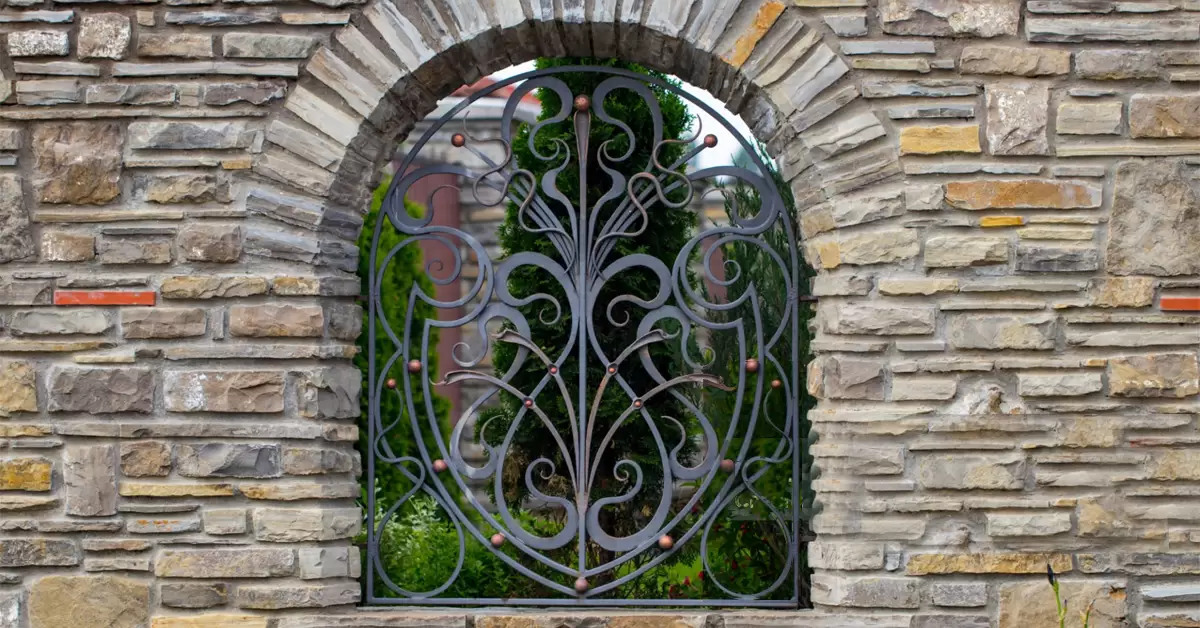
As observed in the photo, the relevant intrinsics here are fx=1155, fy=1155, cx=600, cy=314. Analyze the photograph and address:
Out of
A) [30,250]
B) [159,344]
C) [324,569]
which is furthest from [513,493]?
[30,250]

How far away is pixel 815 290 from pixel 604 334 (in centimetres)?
123

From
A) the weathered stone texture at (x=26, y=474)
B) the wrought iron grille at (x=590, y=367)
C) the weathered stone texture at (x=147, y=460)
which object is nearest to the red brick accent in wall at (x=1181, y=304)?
the wrought iron grille at (x=590, y=367)

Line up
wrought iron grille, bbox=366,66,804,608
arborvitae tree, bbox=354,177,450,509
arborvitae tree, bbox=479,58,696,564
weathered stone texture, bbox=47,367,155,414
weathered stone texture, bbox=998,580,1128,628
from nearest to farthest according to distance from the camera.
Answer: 1. weathered stone texture, bbox=998,580,1128,628
2. weathered stone texture, bbox=47,367,155,414
3. wrought iron grille, bbox=366,66,804,608
4. arborvitae tree, bbox=479,58,696,564
5. arborvitae tree, bbox=354,177,450,509

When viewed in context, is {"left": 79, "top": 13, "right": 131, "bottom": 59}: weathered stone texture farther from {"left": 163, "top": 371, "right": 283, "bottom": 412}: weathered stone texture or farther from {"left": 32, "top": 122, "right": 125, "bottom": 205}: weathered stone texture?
{"left": 163, "top": 371, "right": 283, "bottom": 412}: weathered stone texture

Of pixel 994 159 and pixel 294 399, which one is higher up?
pixel 994 159

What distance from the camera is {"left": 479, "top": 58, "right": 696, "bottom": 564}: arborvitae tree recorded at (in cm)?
431

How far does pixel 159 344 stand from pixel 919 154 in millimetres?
2158

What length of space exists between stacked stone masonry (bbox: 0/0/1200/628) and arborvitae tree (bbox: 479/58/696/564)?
1.13m

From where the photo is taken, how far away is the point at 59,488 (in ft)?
10.5

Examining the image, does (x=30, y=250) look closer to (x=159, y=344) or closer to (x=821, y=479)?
(x=159, y=344)

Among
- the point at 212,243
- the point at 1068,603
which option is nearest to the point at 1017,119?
the point at 1068,603

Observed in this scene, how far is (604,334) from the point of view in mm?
4359

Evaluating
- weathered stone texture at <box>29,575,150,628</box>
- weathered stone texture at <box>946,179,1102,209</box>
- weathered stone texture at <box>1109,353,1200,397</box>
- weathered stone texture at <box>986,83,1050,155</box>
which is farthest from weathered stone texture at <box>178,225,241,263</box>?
weathered stone texture at <box>1109,353,1200,397</box>

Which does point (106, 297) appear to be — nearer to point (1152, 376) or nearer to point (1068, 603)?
point (1068, 603)
